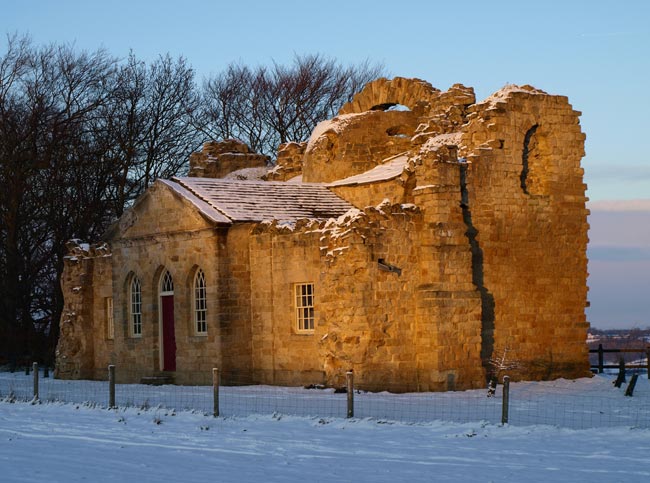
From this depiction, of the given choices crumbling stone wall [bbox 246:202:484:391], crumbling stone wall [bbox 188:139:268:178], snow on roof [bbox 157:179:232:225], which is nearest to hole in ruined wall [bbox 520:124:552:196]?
crumbling stone wall [bbox 246:202:484:391]

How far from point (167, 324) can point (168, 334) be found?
0.98 ft

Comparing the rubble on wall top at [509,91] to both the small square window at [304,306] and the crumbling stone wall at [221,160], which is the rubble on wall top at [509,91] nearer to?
the small square window at [304,306]

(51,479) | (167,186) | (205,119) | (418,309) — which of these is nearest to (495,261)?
(418,309)

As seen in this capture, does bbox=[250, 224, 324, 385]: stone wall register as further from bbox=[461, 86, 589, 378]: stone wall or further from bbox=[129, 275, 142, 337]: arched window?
bbox=[129, 275, 142, 337]: arched window

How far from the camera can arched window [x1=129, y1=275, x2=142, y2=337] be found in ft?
112

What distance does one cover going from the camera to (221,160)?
4369cm

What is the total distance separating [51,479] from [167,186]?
1716cm

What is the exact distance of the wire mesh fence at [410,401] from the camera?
22.0 meters

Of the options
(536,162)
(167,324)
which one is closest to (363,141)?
(536,162)

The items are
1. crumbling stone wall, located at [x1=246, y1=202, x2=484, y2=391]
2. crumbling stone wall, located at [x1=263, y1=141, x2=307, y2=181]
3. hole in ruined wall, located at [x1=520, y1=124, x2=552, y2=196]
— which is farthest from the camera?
crumbling stone wall, located at [x1=263, y1=141, x2=307, y2=181]

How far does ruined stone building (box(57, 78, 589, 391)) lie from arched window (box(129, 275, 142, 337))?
58 millimetres

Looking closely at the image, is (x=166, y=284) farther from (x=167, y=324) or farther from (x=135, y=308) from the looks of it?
(x=135, y=308)

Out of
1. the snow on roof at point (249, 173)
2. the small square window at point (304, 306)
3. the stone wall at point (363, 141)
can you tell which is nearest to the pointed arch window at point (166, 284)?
the small square window at point (304, 306)

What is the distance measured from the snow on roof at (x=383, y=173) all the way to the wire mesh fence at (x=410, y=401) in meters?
6.75
